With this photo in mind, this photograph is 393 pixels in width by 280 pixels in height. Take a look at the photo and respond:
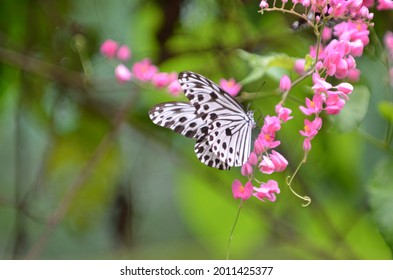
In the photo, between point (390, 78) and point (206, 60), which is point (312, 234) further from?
point (390, 78)

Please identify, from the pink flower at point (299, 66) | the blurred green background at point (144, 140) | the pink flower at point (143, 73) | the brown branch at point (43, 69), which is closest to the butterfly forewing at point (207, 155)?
the pink flower at point (299, 66)

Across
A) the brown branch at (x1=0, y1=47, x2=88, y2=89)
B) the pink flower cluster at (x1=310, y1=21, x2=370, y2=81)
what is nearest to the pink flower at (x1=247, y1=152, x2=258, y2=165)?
the pink flower cluster at (x1=310, y1=21, x2=370, y2=81)

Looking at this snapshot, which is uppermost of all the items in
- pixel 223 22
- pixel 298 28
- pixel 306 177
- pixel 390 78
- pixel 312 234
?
pixel 298 28

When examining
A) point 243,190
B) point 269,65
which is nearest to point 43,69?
point 269,65

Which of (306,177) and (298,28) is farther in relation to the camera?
(306,177)

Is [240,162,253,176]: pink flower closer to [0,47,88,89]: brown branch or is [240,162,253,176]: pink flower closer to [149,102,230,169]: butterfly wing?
[149,102,230,169]: butterfly wing

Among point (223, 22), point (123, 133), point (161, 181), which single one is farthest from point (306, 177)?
point (161, 181)

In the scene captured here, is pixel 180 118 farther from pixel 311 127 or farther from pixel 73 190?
pixel 73 190
